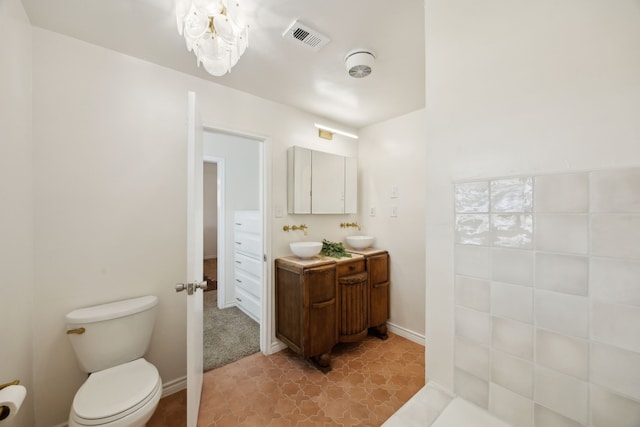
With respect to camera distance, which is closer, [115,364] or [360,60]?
[115,364]

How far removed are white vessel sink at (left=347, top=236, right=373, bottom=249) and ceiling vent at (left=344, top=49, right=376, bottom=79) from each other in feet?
5.58

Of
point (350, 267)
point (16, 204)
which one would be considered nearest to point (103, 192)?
point (16, 204)

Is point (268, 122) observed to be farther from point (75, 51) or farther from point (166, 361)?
point (166, 361)

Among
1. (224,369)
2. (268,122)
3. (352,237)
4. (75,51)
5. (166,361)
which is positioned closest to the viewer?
(75,51)

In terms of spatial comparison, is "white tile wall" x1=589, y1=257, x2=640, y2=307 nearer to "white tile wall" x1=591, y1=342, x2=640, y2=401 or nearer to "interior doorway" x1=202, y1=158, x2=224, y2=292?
"white tile wall" x1=591, y1=342, x2=640, y2=401

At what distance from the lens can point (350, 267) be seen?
2.33 meters

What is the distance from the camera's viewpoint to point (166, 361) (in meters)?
1.78

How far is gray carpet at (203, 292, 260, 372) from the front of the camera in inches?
87.1

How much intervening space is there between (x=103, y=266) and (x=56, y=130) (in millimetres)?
885

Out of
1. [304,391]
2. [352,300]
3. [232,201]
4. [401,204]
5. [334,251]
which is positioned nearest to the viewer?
[304,391]

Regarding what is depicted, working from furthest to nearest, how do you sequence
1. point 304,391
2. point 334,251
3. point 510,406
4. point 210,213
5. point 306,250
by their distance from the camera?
point 210,213, point 334,251, point 306,250, point 304,391, point 510,406

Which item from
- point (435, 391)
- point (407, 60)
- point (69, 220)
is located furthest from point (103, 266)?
point (407, 60)

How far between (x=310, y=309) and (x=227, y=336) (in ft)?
4.01

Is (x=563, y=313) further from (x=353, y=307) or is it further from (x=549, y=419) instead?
(x=353, y=307)
